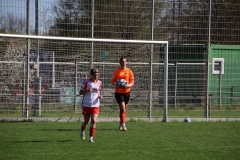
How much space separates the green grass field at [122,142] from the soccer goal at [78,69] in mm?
1525

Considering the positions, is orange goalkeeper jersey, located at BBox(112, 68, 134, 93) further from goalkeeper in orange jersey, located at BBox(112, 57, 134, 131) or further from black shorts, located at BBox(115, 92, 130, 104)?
black shorts, located at BBox(115, 92, 130, 104)

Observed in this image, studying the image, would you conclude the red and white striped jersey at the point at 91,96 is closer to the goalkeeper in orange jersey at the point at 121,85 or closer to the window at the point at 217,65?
the goalkeeper in orange jersey at the point at 121,85

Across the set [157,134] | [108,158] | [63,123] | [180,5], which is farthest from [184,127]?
[108,158]

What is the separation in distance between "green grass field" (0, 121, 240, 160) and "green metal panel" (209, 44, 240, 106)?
4.58 m

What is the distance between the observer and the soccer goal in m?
18.1

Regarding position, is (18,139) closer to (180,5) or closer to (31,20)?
(31,20)

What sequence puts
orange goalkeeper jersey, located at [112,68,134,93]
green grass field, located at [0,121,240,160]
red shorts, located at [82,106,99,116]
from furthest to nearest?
1. orange goalkeeper jersey, located at [112,68,134,93]
2. red shorts, located at [82,106,99,116]
3. green grass field, located at [0,121,240,160]

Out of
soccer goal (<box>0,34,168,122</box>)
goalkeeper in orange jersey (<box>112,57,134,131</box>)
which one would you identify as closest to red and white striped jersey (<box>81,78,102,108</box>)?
goalkeeper in orange jersey (<box>112,57,134,131</box>)

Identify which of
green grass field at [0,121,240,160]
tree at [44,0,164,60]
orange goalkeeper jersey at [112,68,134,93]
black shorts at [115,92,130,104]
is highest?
tree at [44,0,164,60]

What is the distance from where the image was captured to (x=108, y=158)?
32.5ft

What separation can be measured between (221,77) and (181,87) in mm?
2056

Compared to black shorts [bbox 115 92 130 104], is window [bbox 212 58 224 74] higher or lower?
higher

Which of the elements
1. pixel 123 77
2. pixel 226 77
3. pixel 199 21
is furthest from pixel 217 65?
pixel 123 77

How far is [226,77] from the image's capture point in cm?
2225
